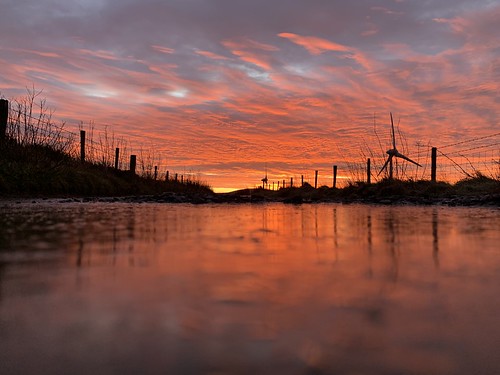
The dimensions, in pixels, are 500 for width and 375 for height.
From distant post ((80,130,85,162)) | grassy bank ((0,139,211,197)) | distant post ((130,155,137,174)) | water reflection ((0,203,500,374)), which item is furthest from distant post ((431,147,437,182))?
distant post ((130,155,137,174))

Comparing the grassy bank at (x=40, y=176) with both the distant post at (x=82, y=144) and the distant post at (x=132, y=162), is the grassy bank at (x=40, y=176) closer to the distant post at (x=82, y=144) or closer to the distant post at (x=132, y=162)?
the distant post at (x=82, y=144)

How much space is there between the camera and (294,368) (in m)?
0.65

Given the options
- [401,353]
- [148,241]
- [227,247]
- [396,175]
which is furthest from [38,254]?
[396,175]

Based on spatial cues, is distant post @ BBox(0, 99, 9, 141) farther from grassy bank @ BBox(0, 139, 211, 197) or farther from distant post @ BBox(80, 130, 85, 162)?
distant post @ BBox(80, 130, 85, 162)

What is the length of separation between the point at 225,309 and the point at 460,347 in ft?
1.61

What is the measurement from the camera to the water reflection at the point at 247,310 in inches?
26.5

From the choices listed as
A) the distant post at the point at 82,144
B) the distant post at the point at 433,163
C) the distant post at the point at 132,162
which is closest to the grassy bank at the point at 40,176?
the distant post at the point at 82,144

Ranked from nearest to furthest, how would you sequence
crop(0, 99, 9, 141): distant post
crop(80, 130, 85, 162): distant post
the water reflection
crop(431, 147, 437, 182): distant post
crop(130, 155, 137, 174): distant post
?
1. the water reflection
2. crop(0, 99, 9, 141): distant post
3. crop(431, 147, 437, 182): distant post
4. crop(80, 130, 85, 162): distant post
5. crop(130, 155, 137, 174): distant post

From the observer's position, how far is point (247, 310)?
36.7 inches

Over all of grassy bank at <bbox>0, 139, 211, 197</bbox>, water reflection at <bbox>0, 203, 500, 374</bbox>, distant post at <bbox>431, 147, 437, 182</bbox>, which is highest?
distant post at <bbox>431, 147, 437, 182</bbox>

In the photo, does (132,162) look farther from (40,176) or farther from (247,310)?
(247,310)

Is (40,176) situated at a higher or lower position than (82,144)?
lower

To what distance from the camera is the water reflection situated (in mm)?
672

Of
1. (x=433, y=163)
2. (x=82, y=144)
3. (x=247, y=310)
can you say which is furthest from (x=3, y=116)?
(x=433, y=163)
